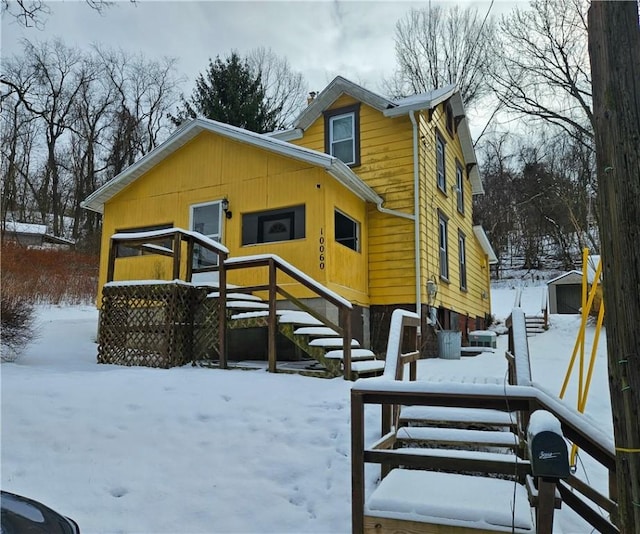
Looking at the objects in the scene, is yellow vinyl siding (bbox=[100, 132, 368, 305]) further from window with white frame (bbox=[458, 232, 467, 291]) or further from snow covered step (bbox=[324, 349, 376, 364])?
window with white frame (bbox=[458, 232, 467, 291])

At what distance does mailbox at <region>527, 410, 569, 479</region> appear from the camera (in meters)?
1.91

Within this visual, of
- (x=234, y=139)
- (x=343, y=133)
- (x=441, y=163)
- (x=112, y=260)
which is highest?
(x=343, y=133)

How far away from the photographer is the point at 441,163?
12.7 m

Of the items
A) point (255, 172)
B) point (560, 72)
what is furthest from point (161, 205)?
point (560, 72)

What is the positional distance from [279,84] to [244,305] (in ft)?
73.9

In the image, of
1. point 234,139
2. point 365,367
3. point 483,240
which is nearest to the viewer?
point 365,367

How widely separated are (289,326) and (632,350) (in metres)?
5.30

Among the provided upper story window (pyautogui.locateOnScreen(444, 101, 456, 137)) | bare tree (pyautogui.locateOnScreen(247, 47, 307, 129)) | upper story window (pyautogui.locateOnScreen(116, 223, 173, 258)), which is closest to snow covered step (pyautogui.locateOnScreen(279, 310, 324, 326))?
upper story window (pyautogui.locateOnScreen(116, 223, 173, 258))

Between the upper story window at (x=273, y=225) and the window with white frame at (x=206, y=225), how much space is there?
2.18 ft

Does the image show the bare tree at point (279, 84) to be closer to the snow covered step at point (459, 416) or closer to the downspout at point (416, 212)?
the downspout at point (416, 212)

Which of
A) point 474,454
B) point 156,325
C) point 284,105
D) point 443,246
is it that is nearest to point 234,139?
point 156,325

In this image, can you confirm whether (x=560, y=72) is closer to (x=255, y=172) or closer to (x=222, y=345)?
(x=255, y=172)

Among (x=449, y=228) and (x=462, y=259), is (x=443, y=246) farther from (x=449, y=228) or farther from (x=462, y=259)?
(x=462, y=259)

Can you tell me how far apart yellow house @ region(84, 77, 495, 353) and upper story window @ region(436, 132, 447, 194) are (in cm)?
10
